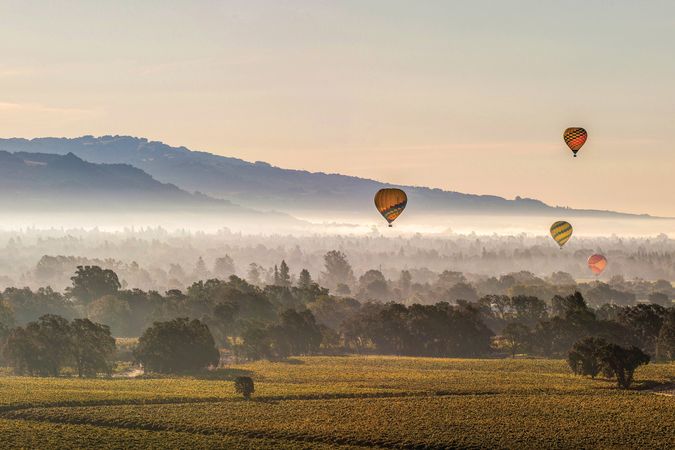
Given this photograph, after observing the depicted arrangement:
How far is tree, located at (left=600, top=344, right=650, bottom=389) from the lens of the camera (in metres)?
130

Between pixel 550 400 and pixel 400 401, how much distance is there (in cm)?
1897

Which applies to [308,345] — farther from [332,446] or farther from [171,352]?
[332,446]

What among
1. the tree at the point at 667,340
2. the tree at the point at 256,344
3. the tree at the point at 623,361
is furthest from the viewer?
the tree at the point at 256,344

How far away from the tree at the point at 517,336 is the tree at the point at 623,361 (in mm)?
44982

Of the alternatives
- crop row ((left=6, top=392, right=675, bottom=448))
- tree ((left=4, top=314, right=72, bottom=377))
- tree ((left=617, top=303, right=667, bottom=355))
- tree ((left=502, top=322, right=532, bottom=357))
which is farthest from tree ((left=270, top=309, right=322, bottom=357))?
crop row ((left=6, top=392, right=675, bottom=448))

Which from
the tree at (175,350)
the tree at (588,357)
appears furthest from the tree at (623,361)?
the tree at (175,350)

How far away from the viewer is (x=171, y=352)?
15175cm

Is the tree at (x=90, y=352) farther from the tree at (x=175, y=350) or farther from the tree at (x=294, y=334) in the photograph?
the tree at (x=294, y=334)

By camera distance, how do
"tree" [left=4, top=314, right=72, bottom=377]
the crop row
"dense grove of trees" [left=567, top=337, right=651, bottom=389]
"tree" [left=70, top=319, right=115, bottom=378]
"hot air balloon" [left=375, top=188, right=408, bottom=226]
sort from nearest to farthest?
the crop row
"dense grove of trees" [left=567, top=337, right=651, bottom=389]
"tree" [left=70, top=319, right=115, bottom=378]
"tree" [left=4, top=314, right=72, bottom=377]
"hot air balloon" [left=375, top=188, right=408, bottom=226]

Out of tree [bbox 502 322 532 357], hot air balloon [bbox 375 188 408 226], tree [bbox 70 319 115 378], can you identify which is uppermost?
hot air balloon [bbox 375 188 408 226]

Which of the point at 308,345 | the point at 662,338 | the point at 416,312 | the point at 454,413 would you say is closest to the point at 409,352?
the point at 416,312

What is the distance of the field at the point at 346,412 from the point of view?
315ft

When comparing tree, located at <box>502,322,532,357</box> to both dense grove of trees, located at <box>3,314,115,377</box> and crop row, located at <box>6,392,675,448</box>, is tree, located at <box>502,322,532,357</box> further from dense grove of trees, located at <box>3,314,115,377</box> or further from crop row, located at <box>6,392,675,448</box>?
dense grove of trees, located at <box>3,314,115,377</box>

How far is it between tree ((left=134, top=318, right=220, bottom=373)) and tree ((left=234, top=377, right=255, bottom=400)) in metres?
32.0
